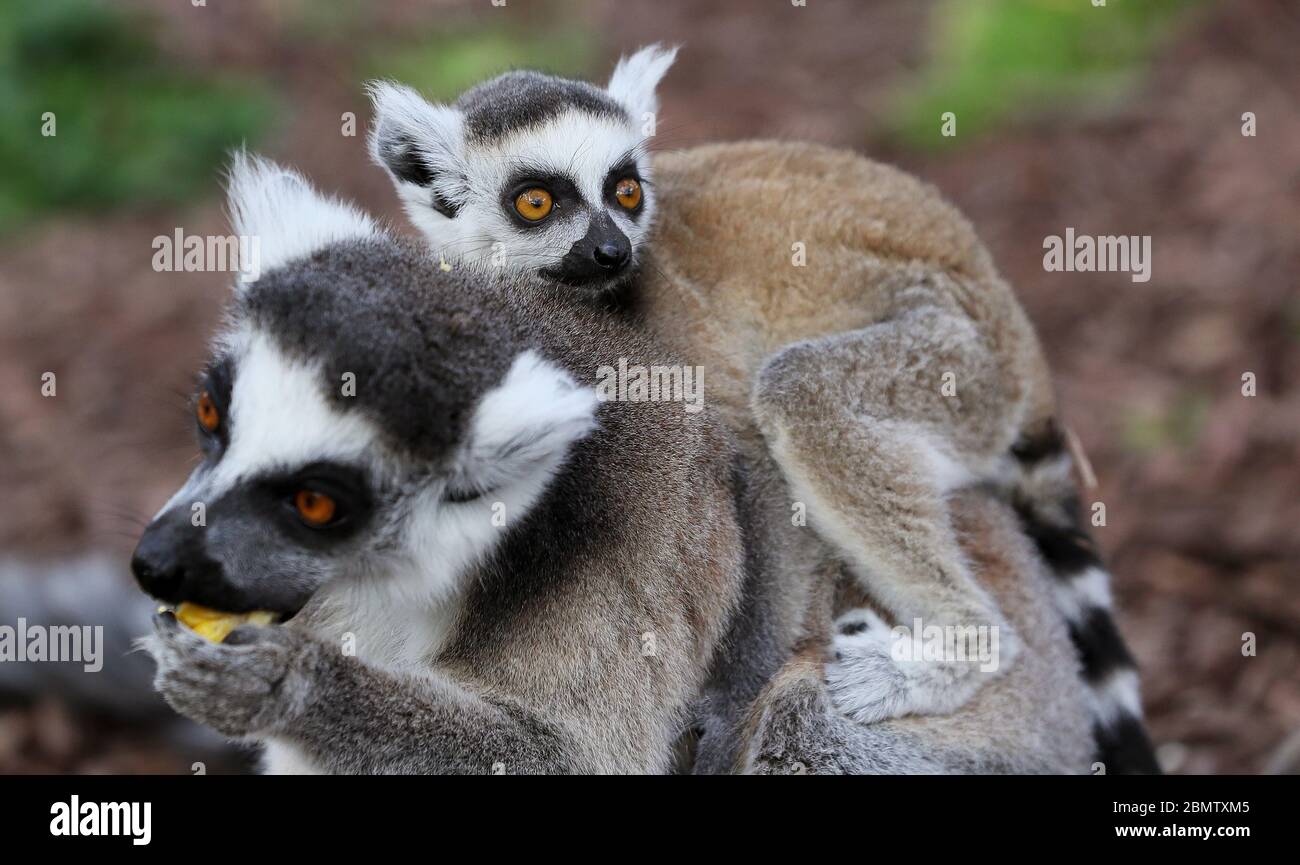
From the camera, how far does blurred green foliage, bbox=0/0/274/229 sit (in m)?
11.2

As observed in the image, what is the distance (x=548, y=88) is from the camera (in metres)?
5.10

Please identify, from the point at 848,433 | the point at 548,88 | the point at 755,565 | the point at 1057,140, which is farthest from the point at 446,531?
the point at 1057,140

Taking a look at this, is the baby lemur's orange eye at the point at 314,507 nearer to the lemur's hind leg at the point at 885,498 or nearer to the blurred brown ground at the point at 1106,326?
the blurred brown ground at the point at 1106,326

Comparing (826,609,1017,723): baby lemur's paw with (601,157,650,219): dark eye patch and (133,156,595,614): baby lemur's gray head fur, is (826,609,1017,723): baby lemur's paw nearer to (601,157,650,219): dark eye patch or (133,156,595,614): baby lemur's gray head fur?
(133,156,595,614): baby lemur's gray head fur

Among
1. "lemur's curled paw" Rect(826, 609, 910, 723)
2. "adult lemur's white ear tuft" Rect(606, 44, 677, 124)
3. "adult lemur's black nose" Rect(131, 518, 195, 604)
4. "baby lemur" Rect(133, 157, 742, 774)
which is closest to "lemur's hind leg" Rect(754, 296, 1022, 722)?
"lemur's curled paw" Rect(826, 609, 910, 723)

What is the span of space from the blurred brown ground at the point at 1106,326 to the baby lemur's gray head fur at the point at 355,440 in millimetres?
940

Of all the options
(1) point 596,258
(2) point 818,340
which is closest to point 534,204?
(1) point 596,258

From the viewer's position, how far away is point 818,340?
4.58 m

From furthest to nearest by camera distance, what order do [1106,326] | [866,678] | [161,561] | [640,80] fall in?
1. [1106,326]
2. [640,80]
3. [866,678]
4. [161,561]

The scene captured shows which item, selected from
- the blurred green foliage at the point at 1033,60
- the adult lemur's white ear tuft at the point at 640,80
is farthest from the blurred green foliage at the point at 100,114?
the blurred green foliage at the point at 1033,60

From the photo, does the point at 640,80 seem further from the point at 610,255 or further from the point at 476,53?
the point at 476,53

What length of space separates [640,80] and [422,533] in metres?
3.04

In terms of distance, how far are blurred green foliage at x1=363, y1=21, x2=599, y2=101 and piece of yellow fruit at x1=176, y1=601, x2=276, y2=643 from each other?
913 cm
